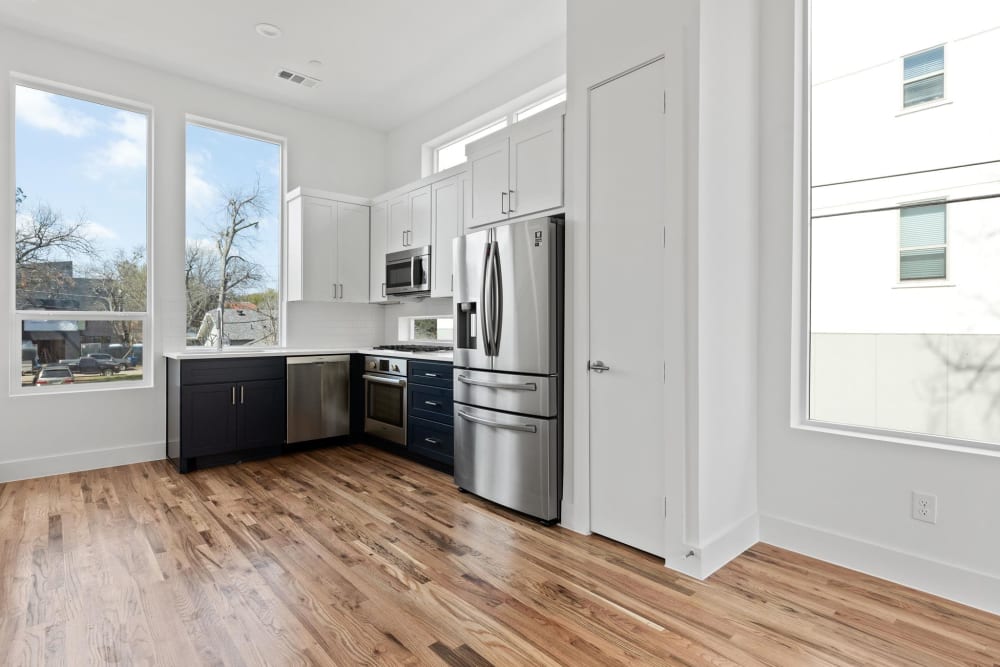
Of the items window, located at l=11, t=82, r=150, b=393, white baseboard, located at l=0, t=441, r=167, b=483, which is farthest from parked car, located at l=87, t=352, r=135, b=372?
white baseboard, located at l=0, t=441, r=167, b=483

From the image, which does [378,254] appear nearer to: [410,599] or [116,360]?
[116,360]

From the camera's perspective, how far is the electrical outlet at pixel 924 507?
226 cm

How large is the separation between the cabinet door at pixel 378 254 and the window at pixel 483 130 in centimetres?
70

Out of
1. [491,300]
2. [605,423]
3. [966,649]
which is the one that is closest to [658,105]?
[491,300]

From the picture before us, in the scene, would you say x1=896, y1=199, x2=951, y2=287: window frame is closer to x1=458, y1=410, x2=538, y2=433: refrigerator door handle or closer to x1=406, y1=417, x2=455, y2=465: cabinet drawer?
x1=458, y1=410, x2=538, y2=433: refrigerator door handle

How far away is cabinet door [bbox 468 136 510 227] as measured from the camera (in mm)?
3551

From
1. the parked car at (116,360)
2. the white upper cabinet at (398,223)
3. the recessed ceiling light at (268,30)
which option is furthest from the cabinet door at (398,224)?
the parked car at (116,360)

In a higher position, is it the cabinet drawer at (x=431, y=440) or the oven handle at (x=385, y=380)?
the oven handle at (x=385, y=380)

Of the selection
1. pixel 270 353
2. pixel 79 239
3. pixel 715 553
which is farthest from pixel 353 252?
pixel 715 553

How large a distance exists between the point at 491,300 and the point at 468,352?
398 mm

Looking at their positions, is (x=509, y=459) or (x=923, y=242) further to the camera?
(x=509, y=459)

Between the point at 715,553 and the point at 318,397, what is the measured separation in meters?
3.49

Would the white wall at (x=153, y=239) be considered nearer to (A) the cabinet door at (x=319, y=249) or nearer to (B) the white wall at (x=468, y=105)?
(A) the cabinet door at (x=319, y=249)

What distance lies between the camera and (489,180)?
145 inches
